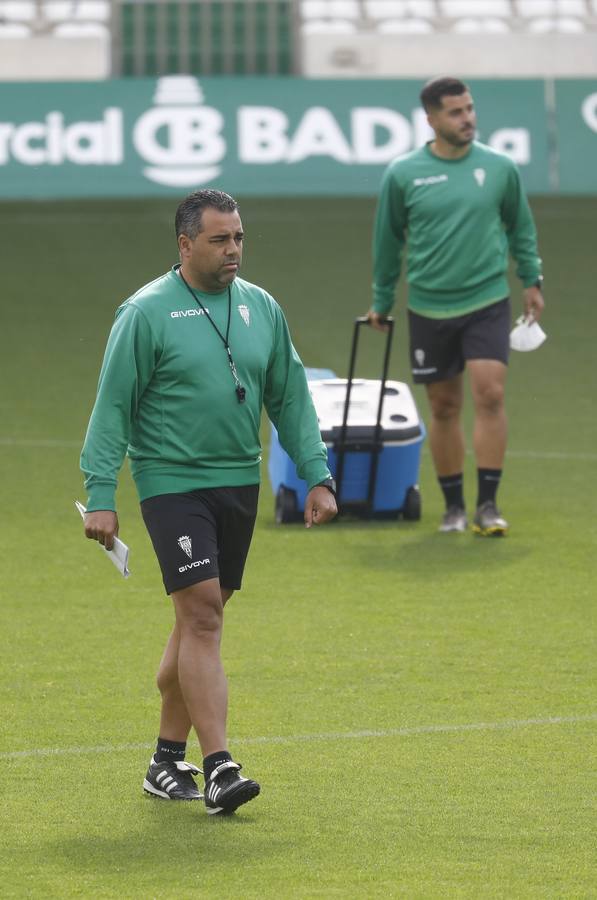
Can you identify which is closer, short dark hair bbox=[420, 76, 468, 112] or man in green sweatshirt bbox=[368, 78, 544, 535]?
short dark hair bbox=[420, 76, 468, 112]

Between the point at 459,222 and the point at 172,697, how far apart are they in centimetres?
432

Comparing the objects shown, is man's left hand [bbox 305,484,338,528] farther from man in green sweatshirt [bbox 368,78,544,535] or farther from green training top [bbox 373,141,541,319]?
green training top [bbox 373,141,541,319]

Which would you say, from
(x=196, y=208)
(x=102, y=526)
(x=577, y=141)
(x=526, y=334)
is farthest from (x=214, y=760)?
(x=577, y=141)

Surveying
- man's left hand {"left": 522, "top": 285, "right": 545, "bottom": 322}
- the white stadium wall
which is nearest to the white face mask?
man's left hand {"left": 522, "top": 285, "right": 545, "bottom": 322}

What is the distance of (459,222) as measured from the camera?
942 centimetres

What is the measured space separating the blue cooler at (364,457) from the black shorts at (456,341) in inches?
15.9

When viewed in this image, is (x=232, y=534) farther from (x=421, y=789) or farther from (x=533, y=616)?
(x=533, y=616)

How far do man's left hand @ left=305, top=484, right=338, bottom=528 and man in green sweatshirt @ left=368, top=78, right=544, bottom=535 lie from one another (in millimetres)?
3726

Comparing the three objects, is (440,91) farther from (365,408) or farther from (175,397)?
(175,397)

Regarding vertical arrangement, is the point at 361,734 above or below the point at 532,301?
below

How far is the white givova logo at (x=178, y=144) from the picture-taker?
57.8 feet

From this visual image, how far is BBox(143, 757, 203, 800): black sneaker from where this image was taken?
Answer: 562 centimetres

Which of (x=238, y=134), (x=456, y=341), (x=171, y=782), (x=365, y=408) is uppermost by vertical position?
(x=238, y=134)

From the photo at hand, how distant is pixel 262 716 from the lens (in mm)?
6492
